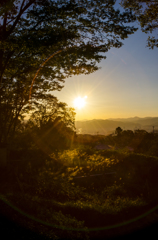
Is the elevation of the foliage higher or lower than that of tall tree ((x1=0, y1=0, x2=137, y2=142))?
lower

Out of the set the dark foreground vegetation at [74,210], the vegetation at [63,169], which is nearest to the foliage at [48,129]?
the vegetation at [63,169]

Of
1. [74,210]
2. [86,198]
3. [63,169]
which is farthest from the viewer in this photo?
[63,169]

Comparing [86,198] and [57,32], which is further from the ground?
Answer: [57,32]

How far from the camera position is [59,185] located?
790 centimetres

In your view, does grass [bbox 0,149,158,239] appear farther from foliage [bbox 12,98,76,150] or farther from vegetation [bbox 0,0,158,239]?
foliage [bbox 12,98,76,150]

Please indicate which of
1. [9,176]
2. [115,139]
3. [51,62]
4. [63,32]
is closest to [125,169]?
[9,176]

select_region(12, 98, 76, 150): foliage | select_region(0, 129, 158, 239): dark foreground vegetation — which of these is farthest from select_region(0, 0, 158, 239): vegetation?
select_region(12, 98, 76, 150): foliage

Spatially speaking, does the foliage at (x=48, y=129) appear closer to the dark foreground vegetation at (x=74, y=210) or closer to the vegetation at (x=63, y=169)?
the vegetation at (x=63, y=169)

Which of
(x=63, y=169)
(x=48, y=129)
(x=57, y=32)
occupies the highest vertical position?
(x=57, y=32)

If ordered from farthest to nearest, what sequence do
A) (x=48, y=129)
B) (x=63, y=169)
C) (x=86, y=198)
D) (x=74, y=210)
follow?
1. (x=48, y=129)
2. (x=63, y=169)
3. (x=86, y=198)
4. (x=74, y=210)

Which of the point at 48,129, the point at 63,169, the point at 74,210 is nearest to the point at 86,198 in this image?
the point at 74,210

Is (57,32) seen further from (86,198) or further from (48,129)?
(48,129)

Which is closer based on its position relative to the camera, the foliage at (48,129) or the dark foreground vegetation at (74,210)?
the dark foreground vegetation at (74,210)

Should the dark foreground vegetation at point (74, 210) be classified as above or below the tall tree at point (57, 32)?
below
